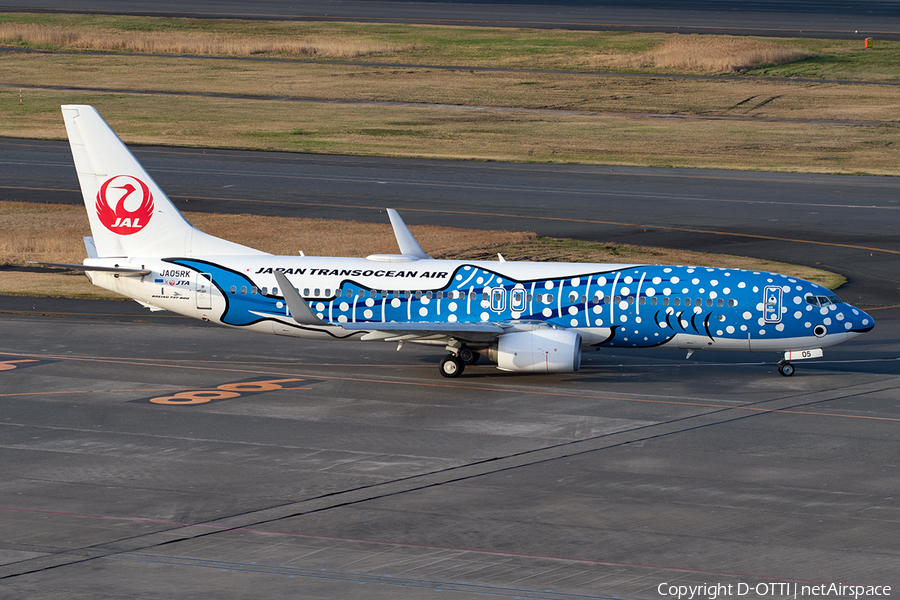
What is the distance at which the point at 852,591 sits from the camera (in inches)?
942

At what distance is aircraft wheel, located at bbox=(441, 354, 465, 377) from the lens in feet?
141

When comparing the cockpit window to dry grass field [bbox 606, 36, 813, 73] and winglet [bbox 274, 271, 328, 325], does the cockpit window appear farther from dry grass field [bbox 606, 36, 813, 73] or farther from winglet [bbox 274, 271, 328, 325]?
dry grass field [bbox 606, 36, 813, 73]

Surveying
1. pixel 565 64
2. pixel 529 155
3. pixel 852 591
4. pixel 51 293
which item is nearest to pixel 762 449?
pixel 852 591

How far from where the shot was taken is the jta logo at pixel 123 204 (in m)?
45.1

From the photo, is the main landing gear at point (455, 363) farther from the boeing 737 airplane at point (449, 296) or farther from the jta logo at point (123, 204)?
the jta logo at point (123, 204)

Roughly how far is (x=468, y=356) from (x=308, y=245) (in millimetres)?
25449

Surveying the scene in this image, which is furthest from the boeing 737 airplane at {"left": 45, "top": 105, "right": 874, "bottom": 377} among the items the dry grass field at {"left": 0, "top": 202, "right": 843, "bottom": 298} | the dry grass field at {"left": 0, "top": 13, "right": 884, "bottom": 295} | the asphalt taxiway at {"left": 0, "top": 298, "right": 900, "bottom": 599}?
the dry grass field at {"left": 0, "top": 13, "right": 884, "bottom": 295}

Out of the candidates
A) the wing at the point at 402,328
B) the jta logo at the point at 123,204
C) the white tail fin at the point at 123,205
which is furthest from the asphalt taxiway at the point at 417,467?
the jta logo at the point at 123,204

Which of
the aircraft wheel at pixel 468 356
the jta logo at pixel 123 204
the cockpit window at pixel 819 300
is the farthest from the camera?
the jta logo at pixel 123 204

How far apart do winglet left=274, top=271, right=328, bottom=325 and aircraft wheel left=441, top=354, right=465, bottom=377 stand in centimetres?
496

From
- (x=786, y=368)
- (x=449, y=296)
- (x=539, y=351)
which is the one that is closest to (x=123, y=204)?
(x=449, y=296)

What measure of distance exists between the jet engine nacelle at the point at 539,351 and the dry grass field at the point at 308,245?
2115 centimetres

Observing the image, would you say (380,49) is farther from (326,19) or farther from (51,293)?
(51,293)

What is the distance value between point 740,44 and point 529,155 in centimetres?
4836
